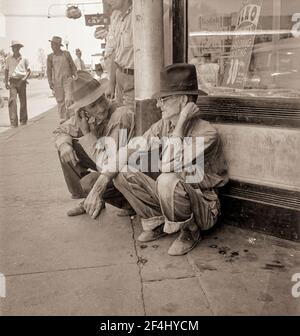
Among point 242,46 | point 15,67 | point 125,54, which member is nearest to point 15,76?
point 15,67

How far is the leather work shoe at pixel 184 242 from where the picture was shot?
371 centimetres

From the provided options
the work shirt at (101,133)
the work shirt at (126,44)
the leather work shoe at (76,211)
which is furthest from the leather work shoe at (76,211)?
the work shirt at (126,44)

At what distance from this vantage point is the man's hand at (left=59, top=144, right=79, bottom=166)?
4.37m

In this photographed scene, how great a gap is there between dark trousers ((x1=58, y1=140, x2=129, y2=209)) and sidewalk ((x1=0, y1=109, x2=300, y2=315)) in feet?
0.89

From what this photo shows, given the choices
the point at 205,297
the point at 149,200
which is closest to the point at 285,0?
the point at 149,200

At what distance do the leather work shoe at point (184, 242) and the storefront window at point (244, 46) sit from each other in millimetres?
1394

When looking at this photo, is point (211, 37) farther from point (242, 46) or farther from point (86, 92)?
point (86, 92)

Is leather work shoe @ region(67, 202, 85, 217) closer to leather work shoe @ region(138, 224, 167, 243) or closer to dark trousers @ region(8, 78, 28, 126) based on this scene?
leather work shoe @ region(138, 224, 167, 243)

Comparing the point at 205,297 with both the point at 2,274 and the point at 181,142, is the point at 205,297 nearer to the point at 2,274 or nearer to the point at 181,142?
the point at 181,142

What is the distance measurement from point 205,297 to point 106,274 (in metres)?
0.83

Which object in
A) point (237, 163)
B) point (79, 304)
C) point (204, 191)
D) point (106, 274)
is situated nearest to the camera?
point (79, 304)

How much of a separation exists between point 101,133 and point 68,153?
38cm

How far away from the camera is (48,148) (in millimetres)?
9047

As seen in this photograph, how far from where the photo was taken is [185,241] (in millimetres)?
3785
